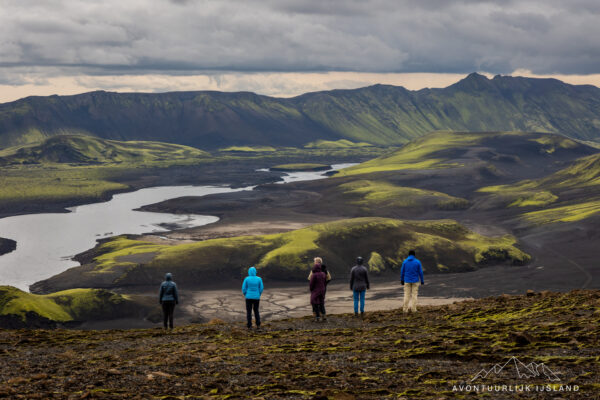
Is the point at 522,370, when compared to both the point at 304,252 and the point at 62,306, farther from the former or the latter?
the point at 304,252

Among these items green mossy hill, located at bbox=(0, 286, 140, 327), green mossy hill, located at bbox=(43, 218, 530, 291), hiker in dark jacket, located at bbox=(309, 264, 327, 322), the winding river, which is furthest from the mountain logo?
the winding river

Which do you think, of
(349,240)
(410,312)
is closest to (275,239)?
(349,240)

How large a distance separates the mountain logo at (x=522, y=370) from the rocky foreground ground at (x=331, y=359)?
0.05 meters

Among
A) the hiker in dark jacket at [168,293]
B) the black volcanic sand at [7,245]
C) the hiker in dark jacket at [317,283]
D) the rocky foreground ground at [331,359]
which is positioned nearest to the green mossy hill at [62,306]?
the rocky foreground ground at [331,359]

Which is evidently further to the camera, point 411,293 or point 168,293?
point 411,293

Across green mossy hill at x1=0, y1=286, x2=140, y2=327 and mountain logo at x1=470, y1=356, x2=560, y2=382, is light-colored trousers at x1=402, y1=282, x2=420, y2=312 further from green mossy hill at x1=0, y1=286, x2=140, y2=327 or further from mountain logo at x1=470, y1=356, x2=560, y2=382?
green mossy hill at x1=0, y1=286, x2=140, y2=327

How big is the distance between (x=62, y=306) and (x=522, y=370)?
75.6m

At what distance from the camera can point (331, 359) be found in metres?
21.9

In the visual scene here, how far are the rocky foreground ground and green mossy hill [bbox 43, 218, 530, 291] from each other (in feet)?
255

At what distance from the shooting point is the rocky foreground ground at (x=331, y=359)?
55.0ft

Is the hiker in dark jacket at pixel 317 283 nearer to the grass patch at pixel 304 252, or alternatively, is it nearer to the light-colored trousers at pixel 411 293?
the light-colored trousers at pixel 411 293

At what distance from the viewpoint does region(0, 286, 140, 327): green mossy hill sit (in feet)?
238

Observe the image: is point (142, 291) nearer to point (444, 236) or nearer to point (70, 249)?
point (70, 249)

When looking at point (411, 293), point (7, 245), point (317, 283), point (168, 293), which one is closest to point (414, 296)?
point (411, 293)
